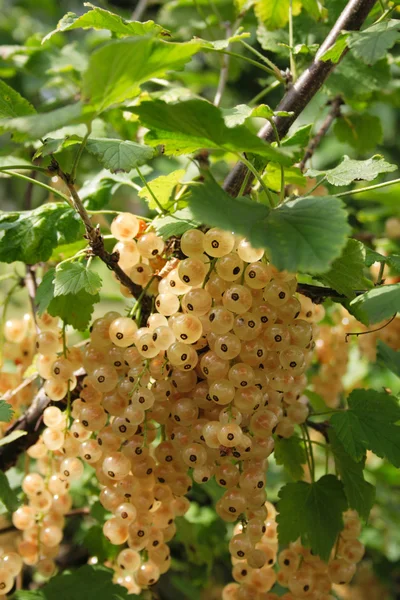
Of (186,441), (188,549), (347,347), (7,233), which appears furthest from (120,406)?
(347,347)

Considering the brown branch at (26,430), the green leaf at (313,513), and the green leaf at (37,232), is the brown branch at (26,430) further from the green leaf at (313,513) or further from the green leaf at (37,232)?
the green leaf at (313,513)

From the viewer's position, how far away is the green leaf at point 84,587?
41.7 inches

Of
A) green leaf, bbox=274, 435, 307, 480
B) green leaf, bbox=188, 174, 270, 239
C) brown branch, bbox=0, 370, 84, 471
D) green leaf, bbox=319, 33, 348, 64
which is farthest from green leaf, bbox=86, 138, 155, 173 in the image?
green leaf, bbox=274, 435, 307, 480

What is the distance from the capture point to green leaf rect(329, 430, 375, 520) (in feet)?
3.26

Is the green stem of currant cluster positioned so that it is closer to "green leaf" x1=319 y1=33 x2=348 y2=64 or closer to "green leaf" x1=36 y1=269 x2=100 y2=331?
"green leaf" x1=36 y1=269 x2=100 y2=331

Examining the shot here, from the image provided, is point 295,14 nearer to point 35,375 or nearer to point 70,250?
point 70,250

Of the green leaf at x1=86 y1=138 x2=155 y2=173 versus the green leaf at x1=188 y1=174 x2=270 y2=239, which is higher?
the green leaf at x1=188 y1=174 x2=270 y2=239

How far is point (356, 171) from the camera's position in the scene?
3.02 feet

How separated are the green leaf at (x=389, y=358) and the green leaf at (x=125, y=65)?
0.70 m

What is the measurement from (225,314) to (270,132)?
344 mm

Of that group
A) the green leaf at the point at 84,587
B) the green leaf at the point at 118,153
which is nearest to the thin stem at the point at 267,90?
the green leaf at the point at 118,153

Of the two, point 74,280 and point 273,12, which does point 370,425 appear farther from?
point 273,12

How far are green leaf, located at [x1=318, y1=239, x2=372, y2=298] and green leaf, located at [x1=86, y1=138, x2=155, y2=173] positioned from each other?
0.99ft

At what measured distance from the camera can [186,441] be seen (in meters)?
0.87
